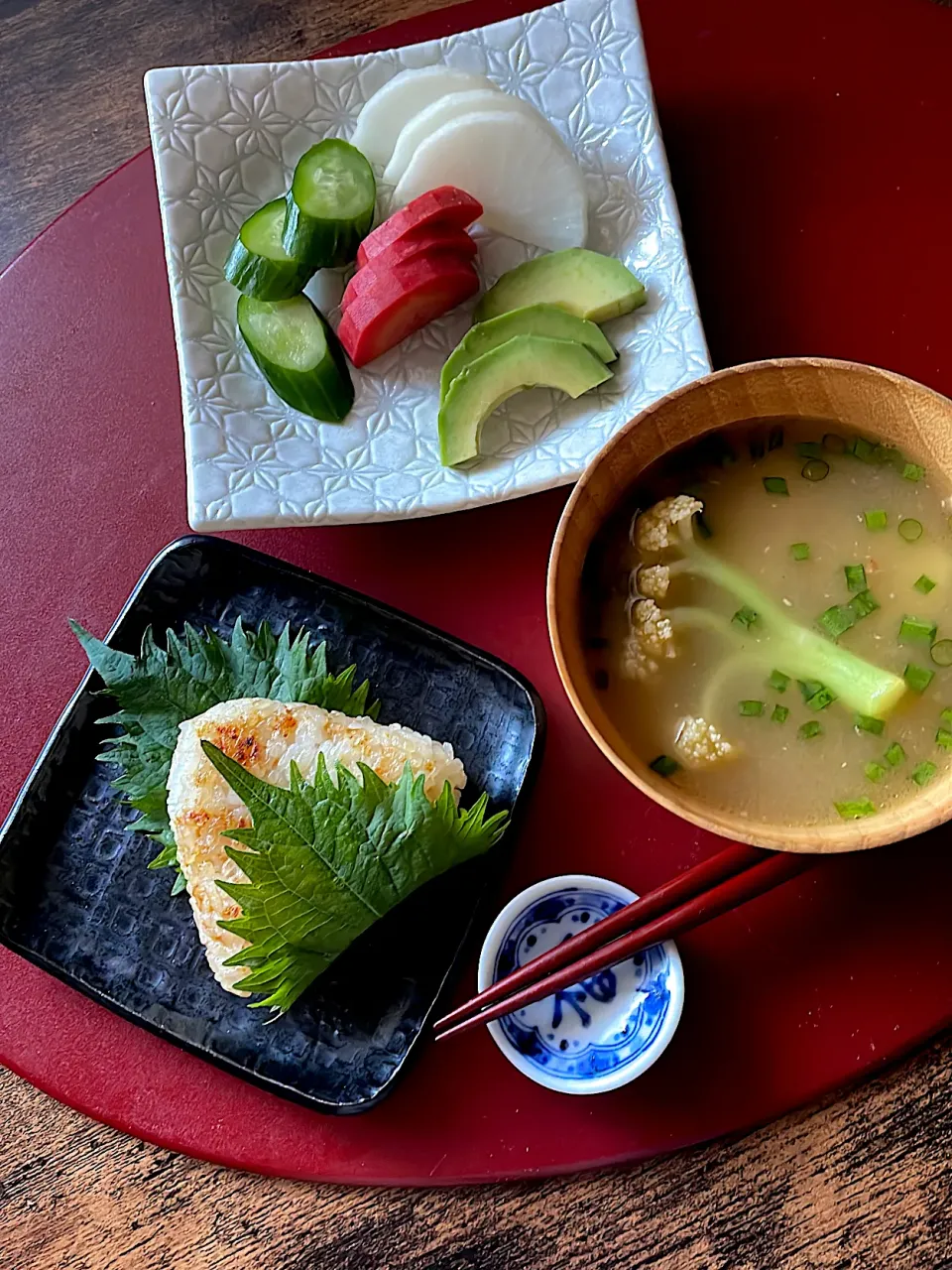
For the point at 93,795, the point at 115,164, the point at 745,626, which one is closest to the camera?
the point at 745,626

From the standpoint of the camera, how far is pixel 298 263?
1784 mm

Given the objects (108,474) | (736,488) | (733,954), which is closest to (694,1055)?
(733,954)

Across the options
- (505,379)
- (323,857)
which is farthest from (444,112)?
(323,857)

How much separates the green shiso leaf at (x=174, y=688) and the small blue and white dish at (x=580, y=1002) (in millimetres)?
370

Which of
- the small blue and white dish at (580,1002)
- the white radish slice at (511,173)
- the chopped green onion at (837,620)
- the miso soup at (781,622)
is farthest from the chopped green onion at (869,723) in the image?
the white radish slice at (511,173)

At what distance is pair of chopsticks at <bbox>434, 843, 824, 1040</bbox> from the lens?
4.86ft

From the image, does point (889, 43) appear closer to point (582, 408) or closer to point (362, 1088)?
point (582, 408)

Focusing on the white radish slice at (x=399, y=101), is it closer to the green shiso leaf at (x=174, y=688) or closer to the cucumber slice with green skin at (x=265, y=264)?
the cucumber slice with green skin at (x=265, y=264)

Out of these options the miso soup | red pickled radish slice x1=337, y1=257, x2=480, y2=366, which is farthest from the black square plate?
red pickled radish slice x1=337, y1=257, x2=480, y2=366

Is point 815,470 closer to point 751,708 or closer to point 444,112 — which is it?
point 751,708

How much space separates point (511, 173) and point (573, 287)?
0.64 feet

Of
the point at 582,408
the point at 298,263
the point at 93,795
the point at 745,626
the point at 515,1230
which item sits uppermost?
the point at 298,263

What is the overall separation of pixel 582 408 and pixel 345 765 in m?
0.63

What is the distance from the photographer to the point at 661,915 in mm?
1509
